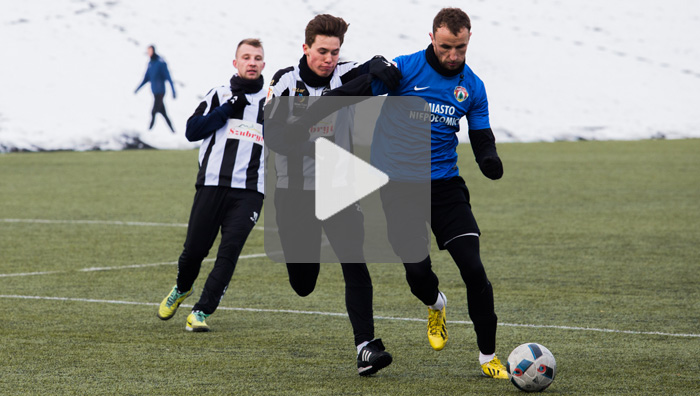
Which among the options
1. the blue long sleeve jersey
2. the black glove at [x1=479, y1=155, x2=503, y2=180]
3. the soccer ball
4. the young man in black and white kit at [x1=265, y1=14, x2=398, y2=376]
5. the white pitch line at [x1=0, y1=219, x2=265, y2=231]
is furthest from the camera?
the white pitch line at [x1=0, y1=219, x2=265, y2=231]

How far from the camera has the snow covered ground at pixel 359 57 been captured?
1144 inches

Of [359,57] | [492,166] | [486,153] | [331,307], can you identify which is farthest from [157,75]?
[492,166]

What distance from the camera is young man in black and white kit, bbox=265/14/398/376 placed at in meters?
5.48

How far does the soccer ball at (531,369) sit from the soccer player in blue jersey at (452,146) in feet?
0.85

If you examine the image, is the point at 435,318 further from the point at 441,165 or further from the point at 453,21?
Result: the point at 453,21

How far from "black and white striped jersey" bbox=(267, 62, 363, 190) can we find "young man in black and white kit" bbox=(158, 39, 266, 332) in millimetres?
1360

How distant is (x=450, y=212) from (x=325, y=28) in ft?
3.91

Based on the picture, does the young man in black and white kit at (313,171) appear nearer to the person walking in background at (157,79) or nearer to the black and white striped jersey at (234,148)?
the black and white striped jersey at (234,148)

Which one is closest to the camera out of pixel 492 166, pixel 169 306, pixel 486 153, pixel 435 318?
pixel 492 166

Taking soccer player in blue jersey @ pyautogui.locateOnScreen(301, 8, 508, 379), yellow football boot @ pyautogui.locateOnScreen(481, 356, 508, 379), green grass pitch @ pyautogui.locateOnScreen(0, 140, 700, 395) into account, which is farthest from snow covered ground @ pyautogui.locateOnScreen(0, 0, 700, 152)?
yellow football boot @ pyautogui.locateOnScreen(481, 356, 508, 379)

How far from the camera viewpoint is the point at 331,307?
7.86 metres

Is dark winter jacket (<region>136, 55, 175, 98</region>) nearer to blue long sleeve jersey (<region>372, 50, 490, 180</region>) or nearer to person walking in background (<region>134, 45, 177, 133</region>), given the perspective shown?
person walking in background (<region>134, 45, 177, 133</region>)
